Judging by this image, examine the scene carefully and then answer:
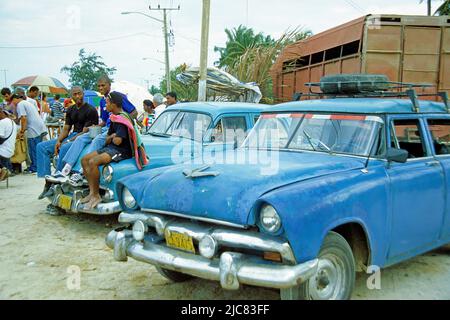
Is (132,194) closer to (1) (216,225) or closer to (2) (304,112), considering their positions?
(1) (216,225)

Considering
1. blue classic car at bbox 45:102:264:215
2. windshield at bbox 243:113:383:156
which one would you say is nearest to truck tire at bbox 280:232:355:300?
windshield at bbox 243:113:383:156

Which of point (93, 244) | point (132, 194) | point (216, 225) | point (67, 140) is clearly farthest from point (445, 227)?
point (67, 140)

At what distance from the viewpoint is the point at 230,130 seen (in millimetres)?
6465

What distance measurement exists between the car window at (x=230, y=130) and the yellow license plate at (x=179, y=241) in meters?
3.04

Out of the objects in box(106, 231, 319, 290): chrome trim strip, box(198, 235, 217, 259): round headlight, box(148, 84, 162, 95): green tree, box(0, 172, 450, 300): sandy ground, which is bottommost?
box(0, 172, 450, 300): sandy ground

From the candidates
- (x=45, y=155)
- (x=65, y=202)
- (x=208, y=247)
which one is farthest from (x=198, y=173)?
(x=45, y=155)

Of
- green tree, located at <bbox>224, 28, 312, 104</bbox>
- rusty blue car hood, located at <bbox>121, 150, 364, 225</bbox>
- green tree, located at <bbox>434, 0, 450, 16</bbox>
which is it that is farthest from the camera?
green tree, located at <bbox>434, 0, 450, 16</bbox>

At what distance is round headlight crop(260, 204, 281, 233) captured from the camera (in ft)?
9.27

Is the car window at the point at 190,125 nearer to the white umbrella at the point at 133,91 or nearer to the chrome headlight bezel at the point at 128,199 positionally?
the chrome headlight bezel at the point at 128,199

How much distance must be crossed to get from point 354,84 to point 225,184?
2.15 metres

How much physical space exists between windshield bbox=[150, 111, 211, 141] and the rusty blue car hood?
2.47 m

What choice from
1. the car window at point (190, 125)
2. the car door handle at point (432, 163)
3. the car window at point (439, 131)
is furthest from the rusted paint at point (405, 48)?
the car door handle at point (432, 163)

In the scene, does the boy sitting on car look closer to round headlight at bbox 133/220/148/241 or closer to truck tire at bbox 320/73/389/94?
round headlight at bbox 133/220/148/241

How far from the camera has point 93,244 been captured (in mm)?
5180
